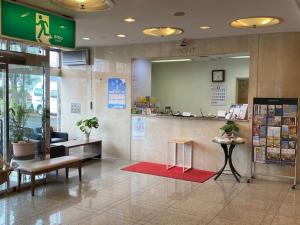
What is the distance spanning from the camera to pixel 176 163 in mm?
6785

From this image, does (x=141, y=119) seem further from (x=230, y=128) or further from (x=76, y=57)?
(x=76, y=57)

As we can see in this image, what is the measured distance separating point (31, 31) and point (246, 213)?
3709mm

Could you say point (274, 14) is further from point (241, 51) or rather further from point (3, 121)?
point (3, 121)

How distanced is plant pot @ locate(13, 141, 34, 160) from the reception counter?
2.70m

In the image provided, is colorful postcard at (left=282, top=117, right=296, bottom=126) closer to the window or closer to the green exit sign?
the green exit sign

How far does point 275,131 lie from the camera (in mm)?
5562

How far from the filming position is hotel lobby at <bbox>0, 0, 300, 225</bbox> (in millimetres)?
4062

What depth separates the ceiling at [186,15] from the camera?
3906 mm

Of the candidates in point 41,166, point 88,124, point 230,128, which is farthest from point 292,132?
point 88,124

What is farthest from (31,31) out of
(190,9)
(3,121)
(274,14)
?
(274,14)

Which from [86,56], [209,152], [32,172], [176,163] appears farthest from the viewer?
[86,56]

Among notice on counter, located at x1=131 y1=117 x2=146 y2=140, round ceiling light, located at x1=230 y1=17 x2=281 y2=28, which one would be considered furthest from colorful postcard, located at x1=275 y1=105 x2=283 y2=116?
notice on counter, located at x1=131 y1=117 x2=146 y2=140

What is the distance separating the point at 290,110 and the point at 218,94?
10.7ft

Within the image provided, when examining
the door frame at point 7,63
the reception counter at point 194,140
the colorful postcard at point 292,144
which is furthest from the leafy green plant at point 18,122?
the colorful postcard at point 292,144
